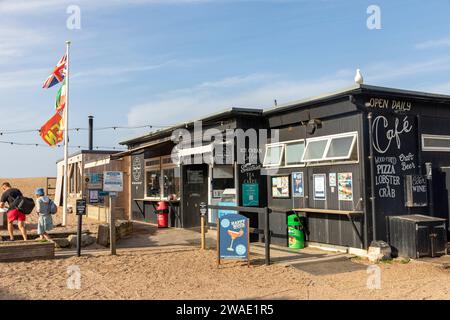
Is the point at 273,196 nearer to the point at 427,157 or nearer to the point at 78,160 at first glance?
the point at 427,157

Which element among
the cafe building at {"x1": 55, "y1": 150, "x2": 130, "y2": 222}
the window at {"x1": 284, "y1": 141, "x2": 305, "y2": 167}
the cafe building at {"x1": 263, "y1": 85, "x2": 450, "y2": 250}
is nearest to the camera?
the cafe building at {"x1": 263, "y1": 85, "x2": 450, "y2": 250}

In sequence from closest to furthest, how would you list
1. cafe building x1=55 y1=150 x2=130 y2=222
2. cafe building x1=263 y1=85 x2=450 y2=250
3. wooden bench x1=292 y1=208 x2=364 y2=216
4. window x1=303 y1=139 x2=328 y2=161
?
wooden bench x1=292 y1=208 x2=364 y2=216 → cafe building x1=263 y1=85 x2=450 y2=250 → window x1=303 y1=139 x2=328 y2=161 → cafe building x1=55 y1=150 x2=130 y2=222

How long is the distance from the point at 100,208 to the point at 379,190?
1033 cm

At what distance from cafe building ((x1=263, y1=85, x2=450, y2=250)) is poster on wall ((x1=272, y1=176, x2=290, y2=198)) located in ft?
0.15

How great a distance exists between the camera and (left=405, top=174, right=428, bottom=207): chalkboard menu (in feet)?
30.2

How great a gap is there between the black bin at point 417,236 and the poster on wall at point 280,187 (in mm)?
2707

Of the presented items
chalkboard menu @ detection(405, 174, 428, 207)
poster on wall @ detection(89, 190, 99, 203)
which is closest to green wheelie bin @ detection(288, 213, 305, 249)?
chalkboard menu @ detection(405, 174, 428, 207)

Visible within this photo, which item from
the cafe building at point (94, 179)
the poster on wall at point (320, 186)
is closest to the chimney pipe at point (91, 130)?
the cafe building at point (94, 179)

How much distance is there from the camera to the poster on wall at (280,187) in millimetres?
10901

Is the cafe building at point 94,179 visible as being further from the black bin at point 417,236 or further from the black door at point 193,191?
the black bin at point 417,236

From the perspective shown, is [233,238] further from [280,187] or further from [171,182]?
[171,182]

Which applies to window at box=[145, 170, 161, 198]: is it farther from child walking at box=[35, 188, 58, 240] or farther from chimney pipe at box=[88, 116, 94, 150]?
chimney pipe at box=[88, 116, 94, 150]

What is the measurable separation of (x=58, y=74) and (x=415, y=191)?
12.2 meters
